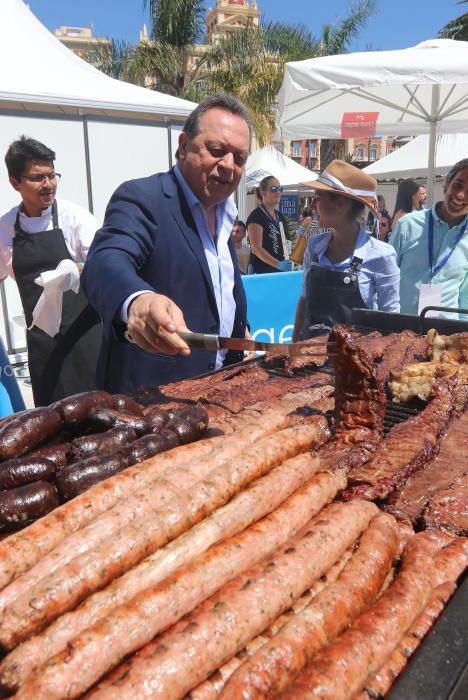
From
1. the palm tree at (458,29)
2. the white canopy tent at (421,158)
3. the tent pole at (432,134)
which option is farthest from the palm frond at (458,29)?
the tent pole at (432,134)

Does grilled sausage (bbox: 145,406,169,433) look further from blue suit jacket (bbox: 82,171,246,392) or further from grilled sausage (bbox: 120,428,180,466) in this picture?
blue suit jacket (bbox: 82,171,246,392)

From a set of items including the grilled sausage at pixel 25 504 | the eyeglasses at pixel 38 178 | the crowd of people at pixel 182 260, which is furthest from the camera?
the eyeglasses at pixel 38 178

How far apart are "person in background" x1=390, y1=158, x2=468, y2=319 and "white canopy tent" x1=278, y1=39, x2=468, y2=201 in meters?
2.26

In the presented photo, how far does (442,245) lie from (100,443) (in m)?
5.54

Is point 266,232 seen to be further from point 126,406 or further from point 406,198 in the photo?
point 126,406

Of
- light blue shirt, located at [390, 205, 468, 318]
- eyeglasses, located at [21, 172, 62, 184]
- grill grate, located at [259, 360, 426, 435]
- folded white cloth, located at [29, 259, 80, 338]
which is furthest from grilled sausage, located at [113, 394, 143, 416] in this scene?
light blue shirt, located at [390, 205, 468, 318]

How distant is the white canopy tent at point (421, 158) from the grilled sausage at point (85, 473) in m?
19.9

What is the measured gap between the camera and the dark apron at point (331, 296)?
5742 mm

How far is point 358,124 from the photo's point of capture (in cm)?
1098

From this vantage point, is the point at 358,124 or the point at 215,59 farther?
the point at 215,59

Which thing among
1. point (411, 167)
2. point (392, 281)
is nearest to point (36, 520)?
point (392, 281)

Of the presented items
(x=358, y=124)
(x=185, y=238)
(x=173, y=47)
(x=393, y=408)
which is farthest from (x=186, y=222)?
(x=173, y=47)

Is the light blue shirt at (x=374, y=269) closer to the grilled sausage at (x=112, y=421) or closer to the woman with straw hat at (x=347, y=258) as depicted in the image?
the woman with straw hat at (x=347, y=258)

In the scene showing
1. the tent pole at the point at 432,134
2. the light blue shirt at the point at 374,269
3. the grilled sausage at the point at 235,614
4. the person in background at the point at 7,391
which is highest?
the tent pole at the point at 432,134
